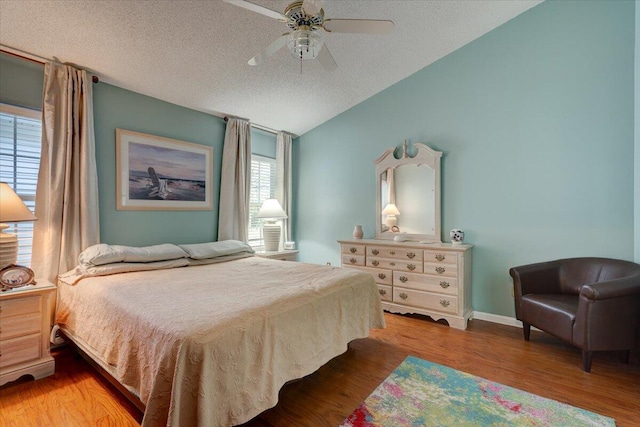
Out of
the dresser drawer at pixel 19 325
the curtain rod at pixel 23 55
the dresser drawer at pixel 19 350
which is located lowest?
the dresser drawer at pixel 19 350

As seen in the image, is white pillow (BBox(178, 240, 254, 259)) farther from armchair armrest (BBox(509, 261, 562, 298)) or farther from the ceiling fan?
armchair armrest (BBox(509, 261, 562, 298))

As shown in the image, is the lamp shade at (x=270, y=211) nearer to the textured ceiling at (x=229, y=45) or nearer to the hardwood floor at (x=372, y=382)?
the textured ceiling at (x=229, y=45)

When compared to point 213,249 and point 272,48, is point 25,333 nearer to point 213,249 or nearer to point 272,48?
point 213,249

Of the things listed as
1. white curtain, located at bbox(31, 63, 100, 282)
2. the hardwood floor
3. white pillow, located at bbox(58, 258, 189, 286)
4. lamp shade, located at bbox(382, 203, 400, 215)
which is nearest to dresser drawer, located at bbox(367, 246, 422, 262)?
lamp shade, located at bbox(382, 203, 400, 215)

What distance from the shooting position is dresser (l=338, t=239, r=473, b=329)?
10.5 ft

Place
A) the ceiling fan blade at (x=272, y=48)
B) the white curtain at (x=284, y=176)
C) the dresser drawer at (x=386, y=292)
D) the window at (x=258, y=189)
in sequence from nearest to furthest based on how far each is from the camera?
1. the ceiling fan blade at (x=272, y=48)
2. the dresser drawer at (x=386, y=292)
3. the window at (x=258, y=189)
4. the white curtain at (x=284, y=176)

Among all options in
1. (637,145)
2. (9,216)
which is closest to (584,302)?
(637,145)

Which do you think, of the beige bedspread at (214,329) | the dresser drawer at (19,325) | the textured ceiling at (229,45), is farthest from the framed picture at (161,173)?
the dresser drawer at (19,325)

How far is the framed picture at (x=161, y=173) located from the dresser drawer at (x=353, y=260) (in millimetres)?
1953

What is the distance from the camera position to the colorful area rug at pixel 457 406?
174 centimetres

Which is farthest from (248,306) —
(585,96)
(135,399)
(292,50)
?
(585,96)

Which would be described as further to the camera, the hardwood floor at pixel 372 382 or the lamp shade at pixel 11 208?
the lamp shade at pixel 11 208

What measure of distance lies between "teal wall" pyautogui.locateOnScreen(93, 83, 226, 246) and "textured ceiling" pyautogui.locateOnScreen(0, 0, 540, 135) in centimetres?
15

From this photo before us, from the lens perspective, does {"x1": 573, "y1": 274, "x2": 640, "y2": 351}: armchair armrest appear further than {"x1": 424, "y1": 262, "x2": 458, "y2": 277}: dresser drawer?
No
